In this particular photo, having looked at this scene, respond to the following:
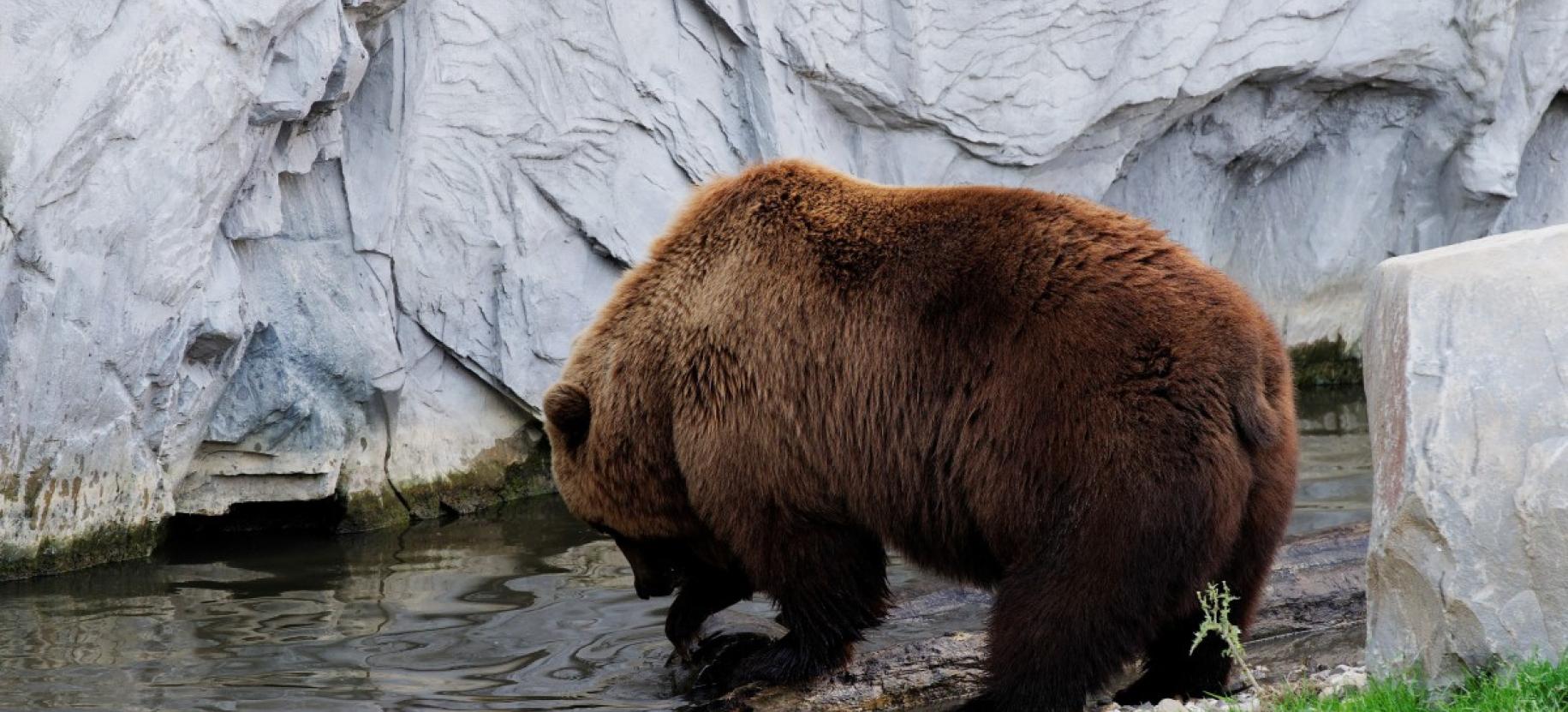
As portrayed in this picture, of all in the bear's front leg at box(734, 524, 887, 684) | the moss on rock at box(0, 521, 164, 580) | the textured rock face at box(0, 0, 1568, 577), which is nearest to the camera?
the bear's front leg at box(734, 524, 887, 684)

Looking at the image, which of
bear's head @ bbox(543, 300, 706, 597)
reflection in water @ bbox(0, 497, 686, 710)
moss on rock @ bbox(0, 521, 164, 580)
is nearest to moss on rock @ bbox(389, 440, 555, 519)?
reflection in water @ bbox(0, 497, 686, 710)

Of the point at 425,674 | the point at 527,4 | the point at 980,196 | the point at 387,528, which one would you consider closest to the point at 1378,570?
the point at 980,196

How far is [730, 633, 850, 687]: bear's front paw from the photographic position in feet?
17.4

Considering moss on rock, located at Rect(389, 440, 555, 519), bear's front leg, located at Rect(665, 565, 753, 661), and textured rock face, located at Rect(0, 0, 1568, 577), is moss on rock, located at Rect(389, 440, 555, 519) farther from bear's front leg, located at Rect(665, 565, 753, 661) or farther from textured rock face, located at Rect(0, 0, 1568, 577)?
bear's front leg, located at Rect(665, 565, 753, 661)

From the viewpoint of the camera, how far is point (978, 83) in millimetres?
11047

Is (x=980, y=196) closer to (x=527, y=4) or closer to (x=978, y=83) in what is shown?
(x=527, y=4)

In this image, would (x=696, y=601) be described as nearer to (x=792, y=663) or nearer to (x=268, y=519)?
(x=792, y=663)

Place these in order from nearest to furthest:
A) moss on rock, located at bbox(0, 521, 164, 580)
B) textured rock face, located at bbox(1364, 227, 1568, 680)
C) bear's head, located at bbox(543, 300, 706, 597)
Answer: textured rock face, located at bbox(1364, 227, 1568, 680)
bear's head, located at bbox(543, 300, 706, 597)
moss on rock, located at bbox(0, 521, 164, 580)

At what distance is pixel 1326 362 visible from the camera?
13594 millimetres

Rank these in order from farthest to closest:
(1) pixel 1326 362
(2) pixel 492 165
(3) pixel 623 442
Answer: (1) pixel 1326 362, (2) pixel 492 165, (3) pixel 623 442

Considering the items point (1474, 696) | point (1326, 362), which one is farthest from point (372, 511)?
point (1326, 362)

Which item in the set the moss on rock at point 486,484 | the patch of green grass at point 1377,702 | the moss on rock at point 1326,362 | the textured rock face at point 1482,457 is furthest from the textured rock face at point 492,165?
the textured rock face at point 1482,457

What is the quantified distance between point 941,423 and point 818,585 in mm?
779

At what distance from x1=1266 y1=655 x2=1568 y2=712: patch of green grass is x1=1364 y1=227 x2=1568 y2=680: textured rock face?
59mm
